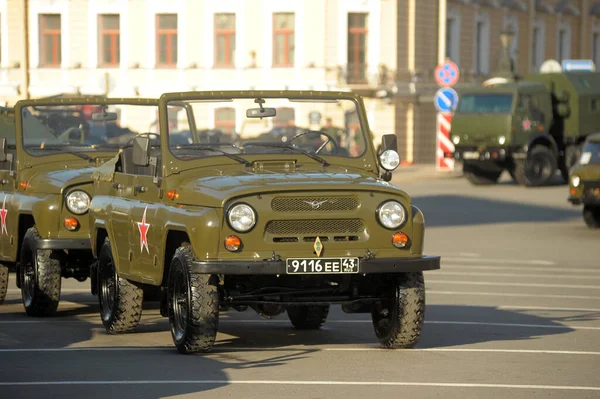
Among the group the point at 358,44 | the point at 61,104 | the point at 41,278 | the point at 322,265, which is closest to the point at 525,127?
the point at 358,44

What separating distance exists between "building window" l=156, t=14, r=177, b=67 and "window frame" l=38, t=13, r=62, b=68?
3635 millimetres

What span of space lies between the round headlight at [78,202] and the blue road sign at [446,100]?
30771 mm

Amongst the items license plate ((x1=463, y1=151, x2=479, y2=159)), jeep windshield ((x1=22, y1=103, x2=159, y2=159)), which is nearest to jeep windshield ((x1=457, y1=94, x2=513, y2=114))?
license plate ((x1=463, y1=151, x2=479, y2=159))

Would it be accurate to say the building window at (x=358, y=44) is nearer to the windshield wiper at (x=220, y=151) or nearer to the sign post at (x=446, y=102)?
the sign post at (x=446, y=102)

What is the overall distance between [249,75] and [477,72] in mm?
9676

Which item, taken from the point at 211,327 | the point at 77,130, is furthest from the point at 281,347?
the point at 77,130

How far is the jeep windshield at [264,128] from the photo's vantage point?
12.0 meters

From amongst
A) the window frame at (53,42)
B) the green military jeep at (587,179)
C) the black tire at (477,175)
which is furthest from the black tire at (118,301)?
the window frame at (53,42)

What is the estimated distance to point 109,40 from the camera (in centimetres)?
5559

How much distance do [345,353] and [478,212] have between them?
20.5m

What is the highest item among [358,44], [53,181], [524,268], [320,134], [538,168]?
[358,44]

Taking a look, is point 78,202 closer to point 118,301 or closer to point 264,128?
point 118,301

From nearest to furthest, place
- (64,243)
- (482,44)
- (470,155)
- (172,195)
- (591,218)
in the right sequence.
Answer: (172,195), (64,243), (591,218), (470,155), (482,44)

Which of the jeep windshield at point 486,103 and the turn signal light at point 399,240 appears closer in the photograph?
the turn signal light at point 399,240
